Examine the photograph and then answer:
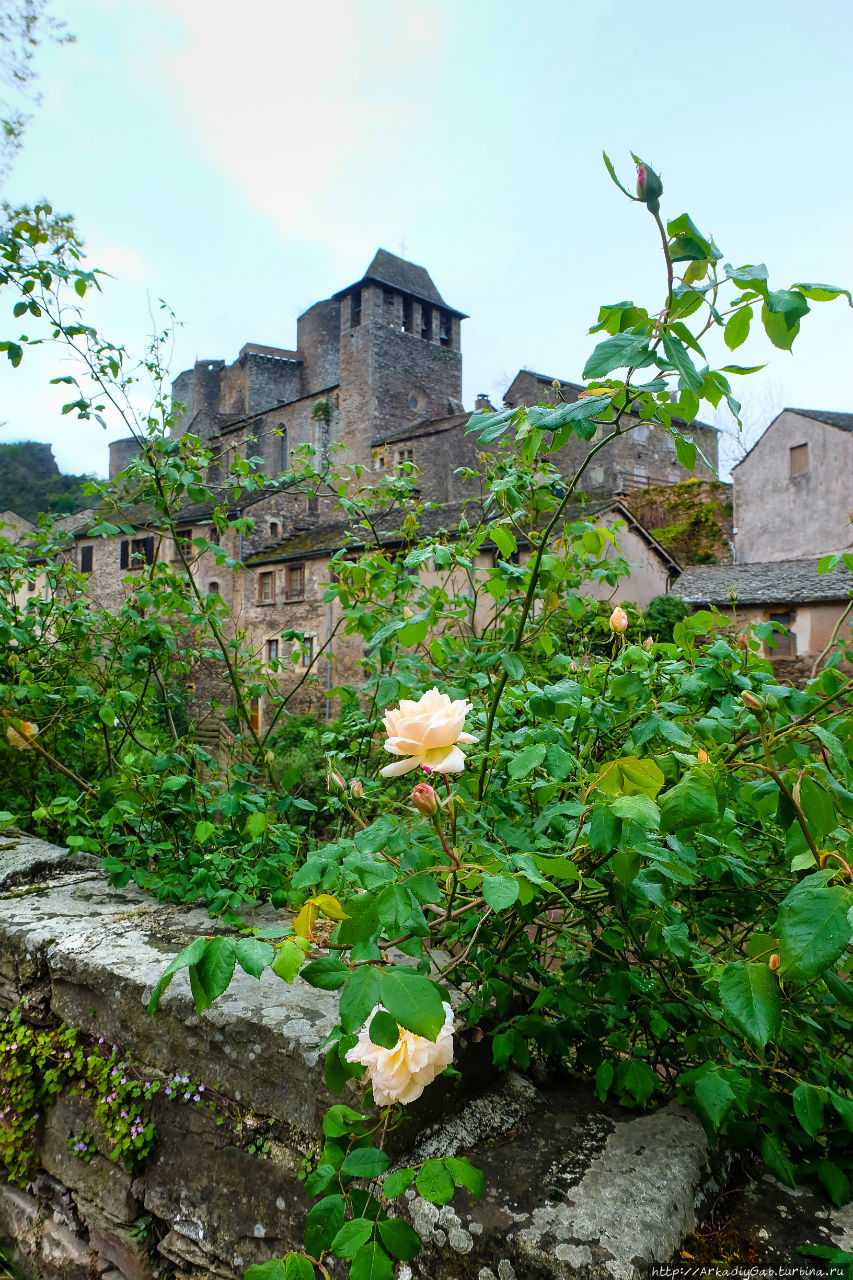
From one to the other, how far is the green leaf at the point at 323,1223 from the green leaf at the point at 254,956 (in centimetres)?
38

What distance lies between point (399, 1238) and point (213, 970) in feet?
1.48

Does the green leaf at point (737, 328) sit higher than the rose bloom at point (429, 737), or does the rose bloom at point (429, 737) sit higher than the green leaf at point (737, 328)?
the green leaf at point (737, 328)

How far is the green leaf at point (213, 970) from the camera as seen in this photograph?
93 cm

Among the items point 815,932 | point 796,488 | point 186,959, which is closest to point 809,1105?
point 815,932

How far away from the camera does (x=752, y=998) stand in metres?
0.92

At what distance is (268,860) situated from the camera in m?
2.19

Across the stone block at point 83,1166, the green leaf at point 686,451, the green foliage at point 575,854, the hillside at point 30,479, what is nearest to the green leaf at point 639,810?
the green foliage at point 575,854

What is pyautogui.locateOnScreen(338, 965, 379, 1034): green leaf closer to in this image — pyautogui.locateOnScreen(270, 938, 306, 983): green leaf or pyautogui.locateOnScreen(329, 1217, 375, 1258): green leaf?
pyautogui.locateOnScreen(270, 938, 306, 983): green leaf

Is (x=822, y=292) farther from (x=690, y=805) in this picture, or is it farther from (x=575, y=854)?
(x=575, y=854)

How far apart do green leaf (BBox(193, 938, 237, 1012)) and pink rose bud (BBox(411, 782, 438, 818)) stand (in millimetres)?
321

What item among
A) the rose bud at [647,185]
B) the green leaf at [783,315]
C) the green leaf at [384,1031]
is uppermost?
the rose bud at [647,185]

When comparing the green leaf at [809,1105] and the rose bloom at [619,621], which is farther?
the rose bloom at [619,621]

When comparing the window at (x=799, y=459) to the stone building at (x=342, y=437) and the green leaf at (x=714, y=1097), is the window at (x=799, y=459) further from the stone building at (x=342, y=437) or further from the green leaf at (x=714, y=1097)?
the green leaf at (x=714, y=1097)

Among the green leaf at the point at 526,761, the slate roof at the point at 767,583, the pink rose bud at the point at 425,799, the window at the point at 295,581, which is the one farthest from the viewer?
the window at the point at 295,581
